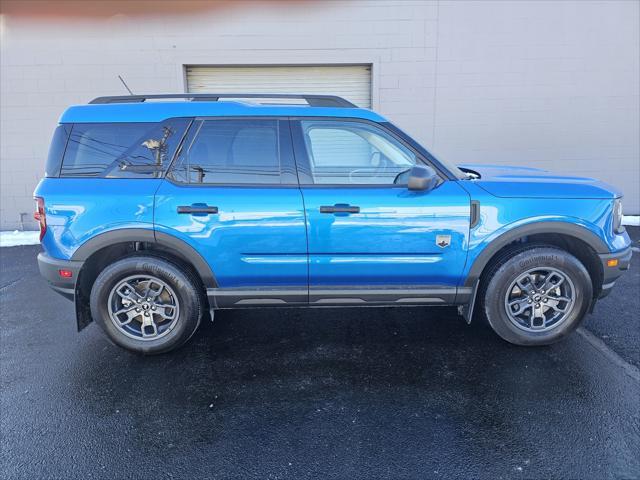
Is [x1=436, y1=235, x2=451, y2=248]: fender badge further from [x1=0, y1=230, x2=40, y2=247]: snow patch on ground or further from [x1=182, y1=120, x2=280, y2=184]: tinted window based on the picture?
[x1=0, y1=230, x2=40, y2=247]: snow patch on ground

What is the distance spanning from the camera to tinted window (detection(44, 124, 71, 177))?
10.4ft

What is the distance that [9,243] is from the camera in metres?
7.09

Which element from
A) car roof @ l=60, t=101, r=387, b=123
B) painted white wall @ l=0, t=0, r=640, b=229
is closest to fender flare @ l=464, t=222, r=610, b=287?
car roof @ l=60, t=101, r=387, b=123

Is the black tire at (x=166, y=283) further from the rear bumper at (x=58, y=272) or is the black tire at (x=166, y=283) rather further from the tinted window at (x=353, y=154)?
the tinted window at (x=353, y=154)

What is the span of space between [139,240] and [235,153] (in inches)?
39.0

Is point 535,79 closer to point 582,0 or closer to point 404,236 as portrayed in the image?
point 582,0

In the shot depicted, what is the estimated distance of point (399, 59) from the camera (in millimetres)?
7352

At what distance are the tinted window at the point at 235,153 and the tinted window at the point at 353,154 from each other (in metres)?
0.30

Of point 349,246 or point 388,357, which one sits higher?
point 349,246

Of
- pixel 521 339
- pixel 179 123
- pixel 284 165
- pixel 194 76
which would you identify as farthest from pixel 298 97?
pixel 194 76

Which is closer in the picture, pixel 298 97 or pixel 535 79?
pixel 298 97

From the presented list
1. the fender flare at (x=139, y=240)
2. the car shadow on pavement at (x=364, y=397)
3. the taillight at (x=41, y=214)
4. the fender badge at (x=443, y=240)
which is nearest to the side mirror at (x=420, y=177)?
the fender badge at (x=443, y=240)

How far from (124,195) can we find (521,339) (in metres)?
3.29

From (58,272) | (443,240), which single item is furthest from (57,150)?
(443,240)
